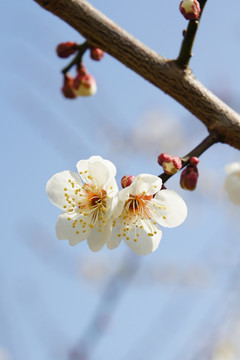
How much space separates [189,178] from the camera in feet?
4.13

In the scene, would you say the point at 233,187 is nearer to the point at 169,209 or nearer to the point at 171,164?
the point at 169,209

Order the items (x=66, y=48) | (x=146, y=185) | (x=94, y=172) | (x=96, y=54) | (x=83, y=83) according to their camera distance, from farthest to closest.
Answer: (x=83, y=83) < (x=96, y=54) < (x=66, y=48) < (x=94, y=172) < (x=146, y=185)

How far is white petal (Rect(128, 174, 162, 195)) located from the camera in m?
1.25

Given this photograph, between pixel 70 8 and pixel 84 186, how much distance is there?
52 cm

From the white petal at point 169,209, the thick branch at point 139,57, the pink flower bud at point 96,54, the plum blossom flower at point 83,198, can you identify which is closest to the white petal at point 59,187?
the plum blossom flower at point 83,198

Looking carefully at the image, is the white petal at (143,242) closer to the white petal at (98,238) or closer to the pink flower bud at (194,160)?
the white petal at (98,238)

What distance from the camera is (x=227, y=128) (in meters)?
1.28

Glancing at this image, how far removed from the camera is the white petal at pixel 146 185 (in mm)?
1245

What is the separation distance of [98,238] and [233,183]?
2.48 feet

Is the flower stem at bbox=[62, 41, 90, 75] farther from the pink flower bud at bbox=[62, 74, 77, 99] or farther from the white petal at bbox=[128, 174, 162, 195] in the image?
the white petal at bbox=[128, 174, 162, 195]

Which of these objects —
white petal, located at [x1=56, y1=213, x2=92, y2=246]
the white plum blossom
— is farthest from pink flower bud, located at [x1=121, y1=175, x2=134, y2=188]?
the white plum blossom

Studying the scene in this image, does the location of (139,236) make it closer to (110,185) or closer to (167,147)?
(110,185)

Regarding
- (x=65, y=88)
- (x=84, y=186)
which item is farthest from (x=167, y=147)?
(x=84, y=186)

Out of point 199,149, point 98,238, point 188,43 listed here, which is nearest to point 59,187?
point 98,238
